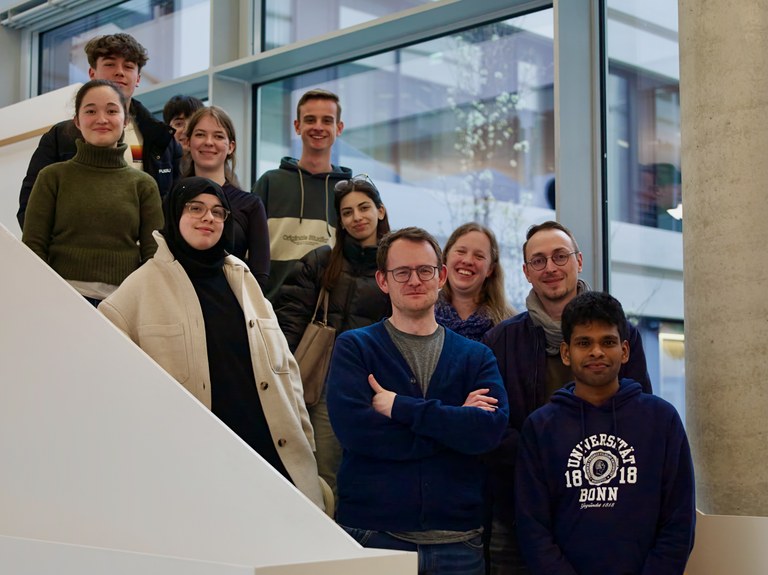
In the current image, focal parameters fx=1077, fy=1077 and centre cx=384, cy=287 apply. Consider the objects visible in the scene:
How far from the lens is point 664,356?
445 centimetres

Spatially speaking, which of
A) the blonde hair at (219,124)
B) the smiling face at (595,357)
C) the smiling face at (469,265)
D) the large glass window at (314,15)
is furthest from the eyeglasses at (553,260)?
the large glass window at (314,15)

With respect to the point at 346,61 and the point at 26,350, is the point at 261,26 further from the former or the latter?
the point at 26,350

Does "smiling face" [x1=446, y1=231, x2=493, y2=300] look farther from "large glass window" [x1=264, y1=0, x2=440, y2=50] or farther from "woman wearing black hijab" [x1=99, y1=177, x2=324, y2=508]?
"large glass window" [x1=264, y1=0, x2=440, y2=50]

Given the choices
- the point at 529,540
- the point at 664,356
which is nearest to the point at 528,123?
the point at 664,356

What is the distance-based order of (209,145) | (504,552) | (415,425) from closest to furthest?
1. (415,425)
2. (504,552)
3. (209,145)

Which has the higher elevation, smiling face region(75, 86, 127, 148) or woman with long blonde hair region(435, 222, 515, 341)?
smiling face region(75, 86, 127, 148)

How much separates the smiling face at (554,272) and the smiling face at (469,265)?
19cm

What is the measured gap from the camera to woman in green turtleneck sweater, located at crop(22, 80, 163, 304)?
11.2ft

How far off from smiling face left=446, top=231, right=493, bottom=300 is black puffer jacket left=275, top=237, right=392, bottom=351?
0.23 meters

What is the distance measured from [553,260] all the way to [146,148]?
1739 millimetres

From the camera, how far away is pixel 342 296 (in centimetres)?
352

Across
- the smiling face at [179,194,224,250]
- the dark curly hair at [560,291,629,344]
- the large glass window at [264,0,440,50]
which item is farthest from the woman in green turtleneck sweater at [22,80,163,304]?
the large glass window at [264,0,440,50]

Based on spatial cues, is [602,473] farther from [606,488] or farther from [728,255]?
[728,255]

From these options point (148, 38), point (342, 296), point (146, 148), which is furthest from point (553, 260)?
point (148, 38)
